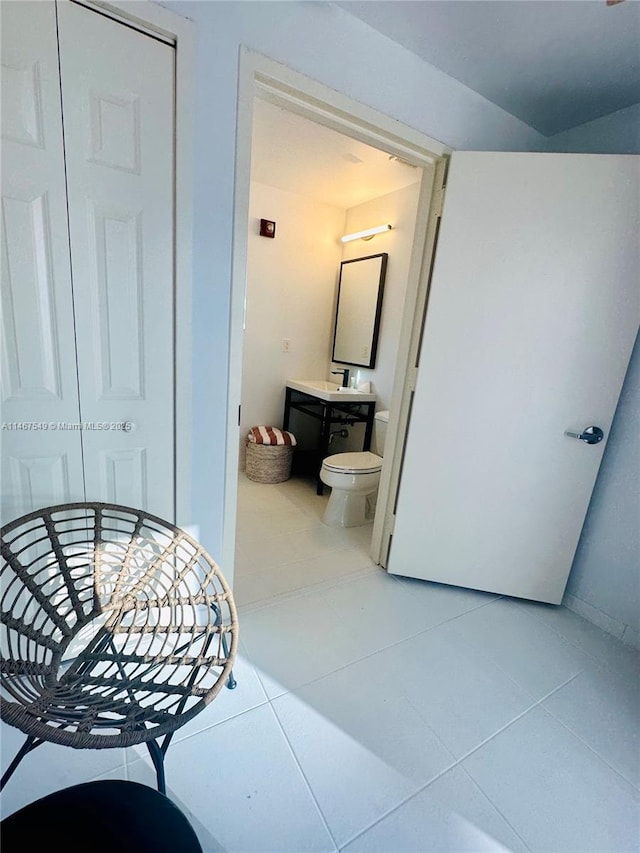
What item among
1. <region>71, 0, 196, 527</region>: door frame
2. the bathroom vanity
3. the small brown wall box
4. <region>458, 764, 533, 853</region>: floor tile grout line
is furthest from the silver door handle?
the small brown wall box

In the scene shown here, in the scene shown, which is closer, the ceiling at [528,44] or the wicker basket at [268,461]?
the ceiling at [528,44]

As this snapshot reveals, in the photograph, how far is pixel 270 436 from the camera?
3.05 meters

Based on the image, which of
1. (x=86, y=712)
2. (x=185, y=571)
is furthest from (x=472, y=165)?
(x=86, y=712)

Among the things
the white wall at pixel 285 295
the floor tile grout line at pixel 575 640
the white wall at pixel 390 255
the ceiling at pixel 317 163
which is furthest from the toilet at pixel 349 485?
the ceiling at pixel 317 163

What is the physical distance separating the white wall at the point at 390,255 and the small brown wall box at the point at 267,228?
0.72m

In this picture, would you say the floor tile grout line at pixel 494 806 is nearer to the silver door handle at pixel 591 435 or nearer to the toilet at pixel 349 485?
the silver door handle at pixel 591 435

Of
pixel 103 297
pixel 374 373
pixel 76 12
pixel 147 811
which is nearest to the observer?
pixel 147 811

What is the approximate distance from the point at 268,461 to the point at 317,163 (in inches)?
84.2

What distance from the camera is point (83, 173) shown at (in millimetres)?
1032

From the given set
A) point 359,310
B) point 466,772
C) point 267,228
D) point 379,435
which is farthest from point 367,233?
point 466,772

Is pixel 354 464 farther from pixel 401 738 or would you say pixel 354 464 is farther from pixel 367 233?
pixel 367 233

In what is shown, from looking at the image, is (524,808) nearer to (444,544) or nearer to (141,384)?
(444,544)

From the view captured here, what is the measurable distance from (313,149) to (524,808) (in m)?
3.05

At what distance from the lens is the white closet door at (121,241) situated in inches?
39.6
